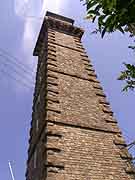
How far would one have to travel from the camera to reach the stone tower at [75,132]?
31.3ft

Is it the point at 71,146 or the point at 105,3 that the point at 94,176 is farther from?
the point at 105,3

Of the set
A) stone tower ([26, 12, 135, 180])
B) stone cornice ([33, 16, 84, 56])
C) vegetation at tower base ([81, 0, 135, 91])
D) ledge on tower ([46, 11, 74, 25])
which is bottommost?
vegetation at tower base ([81, 0, 135, 91])

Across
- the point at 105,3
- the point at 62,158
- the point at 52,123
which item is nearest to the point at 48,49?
the point at 52,123

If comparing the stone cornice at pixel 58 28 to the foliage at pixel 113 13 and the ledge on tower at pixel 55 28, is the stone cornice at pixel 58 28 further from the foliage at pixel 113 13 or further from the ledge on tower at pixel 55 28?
the foliage at pixel 113 13

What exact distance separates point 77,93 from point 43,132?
3.18 meters

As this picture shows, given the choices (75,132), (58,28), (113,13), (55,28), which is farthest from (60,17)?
(113,13)

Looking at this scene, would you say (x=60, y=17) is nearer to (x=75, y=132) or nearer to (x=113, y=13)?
(x=75, y=132)

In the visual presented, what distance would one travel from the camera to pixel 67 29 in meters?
20.8

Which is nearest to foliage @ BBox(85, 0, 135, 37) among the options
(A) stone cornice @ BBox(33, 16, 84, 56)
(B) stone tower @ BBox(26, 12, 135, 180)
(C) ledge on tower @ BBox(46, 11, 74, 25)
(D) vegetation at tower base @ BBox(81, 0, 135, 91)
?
(D) vegetation at tower base @ BBox(81, 0, 135, 91)

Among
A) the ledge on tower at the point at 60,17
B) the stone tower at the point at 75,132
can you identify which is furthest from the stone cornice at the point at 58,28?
the stone tower at the point at 75,132

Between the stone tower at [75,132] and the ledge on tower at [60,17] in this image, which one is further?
the ledge on tower at [60,17]

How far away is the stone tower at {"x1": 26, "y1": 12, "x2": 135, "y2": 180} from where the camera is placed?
31.3ft

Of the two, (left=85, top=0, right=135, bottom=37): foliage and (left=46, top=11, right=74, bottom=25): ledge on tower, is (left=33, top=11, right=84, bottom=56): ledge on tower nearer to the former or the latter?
(left=46, top=11, right=74, bottom=25): ledge on tower

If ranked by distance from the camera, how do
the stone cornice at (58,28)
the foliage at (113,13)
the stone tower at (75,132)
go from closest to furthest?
1. the foliage at (113,13)
2. the stone tower at (75,132)
3. the stone cornice at (58,28)
